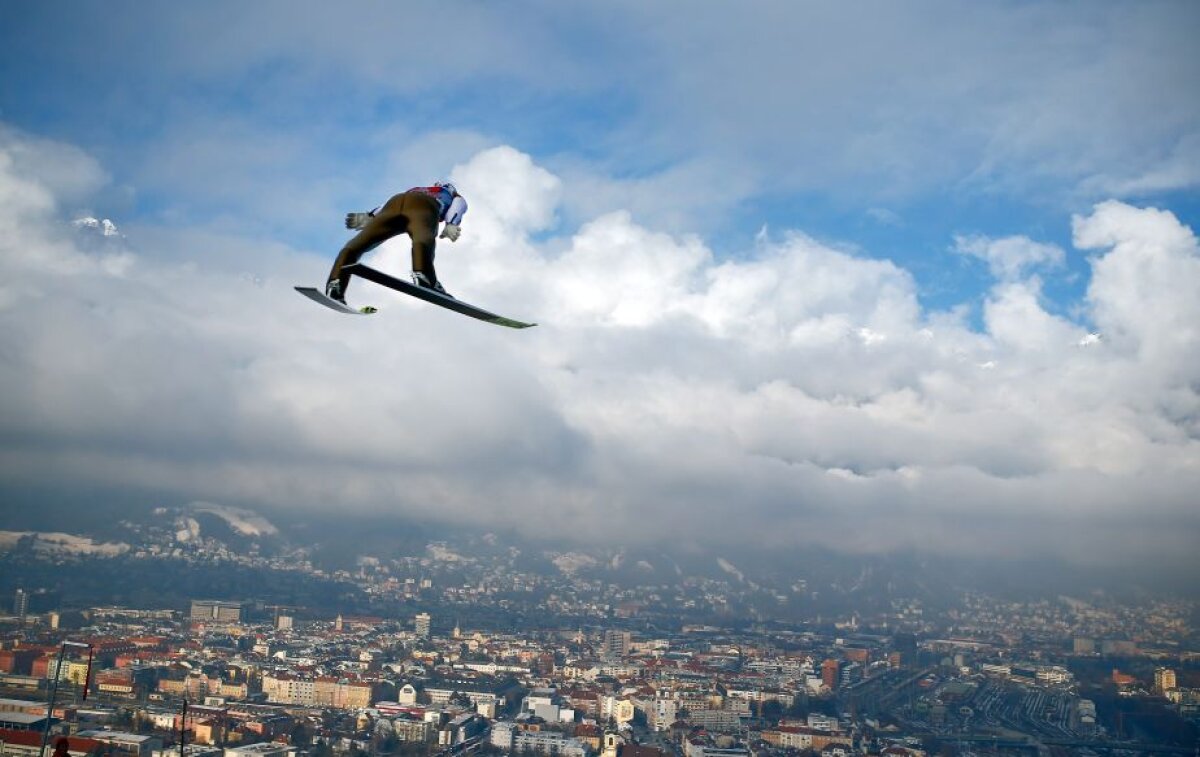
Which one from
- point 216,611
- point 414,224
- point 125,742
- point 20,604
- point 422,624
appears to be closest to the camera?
point 414,224

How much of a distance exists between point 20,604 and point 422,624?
66.8 ft

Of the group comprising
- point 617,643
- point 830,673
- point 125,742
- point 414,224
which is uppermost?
point 414,224

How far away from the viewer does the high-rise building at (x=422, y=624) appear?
48.6 metres

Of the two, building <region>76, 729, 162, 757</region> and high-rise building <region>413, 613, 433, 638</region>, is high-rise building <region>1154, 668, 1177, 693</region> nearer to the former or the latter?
building <region>76, 729, 162, 757</region>

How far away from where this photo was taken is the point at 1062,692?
113 ft

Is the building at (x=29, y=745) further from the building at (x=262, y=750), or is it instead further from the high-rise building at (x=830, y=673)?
the high-rise building at (x=830, y=673)

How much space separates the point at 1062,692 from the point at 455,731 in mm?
24535

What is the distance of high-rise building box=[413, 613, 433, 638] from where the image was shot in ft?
160

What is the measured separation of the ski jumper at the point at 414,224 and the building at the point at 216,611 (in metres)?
47.1

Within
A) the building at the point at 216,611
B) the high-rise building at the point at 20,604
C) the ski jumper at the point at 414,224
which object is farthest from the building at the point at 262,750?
the building at the point at 216,611

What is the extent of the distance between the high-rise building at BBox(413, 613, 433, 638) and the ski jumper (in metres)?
45.9

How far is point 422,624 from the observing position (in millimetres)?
50656

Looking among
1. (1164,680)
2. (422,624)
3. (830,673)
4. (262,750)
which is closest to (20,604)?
(422,624)

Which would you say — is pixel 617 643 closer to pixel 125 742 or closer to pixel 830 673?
pixel 830 673
